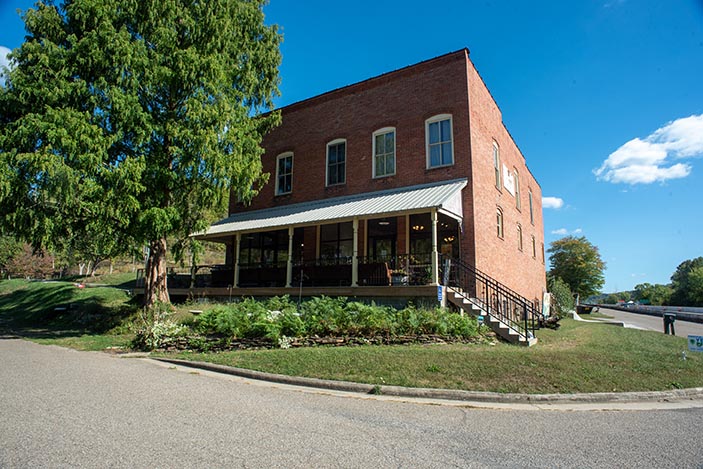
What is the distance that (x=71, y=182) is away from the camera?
438 inches

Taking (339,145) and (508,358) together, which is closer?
(508,358)

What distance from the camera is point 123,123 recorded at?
→ 1263 cm

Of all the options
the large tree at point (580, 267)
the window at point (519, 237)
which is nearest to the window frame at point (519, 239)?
the window at point (519, 237)

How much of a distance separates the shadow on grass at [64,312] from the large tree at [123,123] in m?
2.41

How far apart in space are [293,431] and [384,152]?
14255 mm

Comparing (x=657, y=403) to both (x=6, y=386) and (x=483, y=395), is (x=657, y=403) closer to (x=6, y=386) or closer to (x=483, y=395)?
(x=483, y=395)

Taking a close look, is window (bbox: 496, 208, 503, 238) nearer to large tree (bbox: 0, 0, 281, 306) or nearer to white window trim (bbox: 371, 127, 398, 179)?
white window trim (bbox: 371, 127, 398, 179)

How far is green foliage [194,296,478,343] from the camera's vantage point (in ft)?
33.2

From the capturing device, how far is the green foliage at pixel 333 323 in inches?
399

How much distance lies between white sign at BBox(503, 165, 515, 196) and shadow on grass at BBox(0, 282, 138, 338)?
16.8 metres

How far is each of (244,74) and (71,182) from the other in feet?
22.8

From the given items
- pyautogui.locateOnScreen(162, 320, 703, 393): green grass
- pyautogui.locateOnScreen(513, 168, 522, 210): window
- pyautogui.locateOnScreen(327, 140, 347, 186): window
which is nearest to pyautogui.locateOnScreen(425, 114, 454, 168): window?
pyautogui.locateOnScreen(327, 140, 347, 186): window

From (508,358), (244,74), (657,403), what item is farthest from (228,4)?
(657,403)

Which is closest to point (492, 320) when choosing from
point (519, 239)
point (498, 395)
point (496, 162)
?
point (498, 395)
